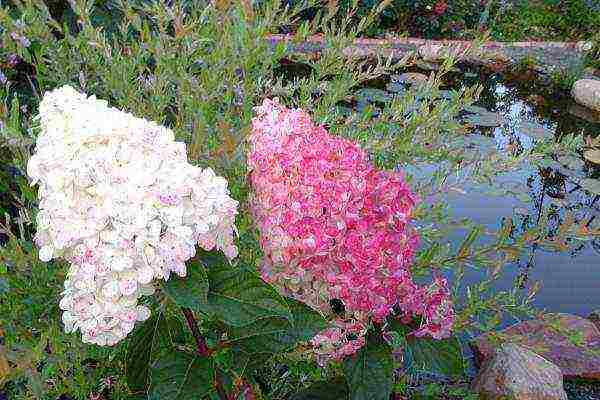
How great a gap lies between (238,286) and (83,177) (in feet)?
0.82

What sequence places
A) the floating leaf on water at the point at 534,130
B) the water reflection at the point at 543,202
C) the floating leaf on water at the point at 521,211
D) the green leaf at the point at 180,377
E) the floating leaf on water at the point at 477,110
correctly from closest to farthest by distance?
the green leaf at the point at 180,377 → the water reflection at the point at 543,202 → the floating leaf on water at the point at 521,211 → the floating leaf on water at the point at 534,130 → the floating leaf on water at the point at 477,110

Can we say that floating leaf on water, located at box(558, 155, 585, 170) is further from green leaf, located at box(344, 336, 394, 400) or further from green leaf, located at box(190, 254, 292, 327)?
green leaf, located at box(190, 254, 292, 327)

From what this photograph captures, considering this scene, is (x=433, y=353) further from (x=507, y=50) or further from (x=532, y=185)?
(x=507, y=50)

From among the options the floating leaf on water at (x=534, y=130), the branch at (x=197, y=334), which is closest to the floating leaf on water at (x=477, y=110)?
the floating leaf on water at (x=534, y=130)

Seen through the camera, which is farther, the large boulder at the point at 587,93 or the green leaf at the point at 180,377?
the large boulder at the point at 587,93

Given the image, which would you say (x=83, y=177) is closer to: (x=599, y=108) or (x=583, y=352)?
(x=583, y=352)

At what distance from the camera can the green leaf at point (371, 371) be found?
114 cm

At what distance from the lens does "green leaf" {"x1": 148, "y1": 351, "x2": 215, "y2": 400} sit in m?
1.05

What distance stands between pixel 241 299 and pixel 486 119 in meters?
4.41

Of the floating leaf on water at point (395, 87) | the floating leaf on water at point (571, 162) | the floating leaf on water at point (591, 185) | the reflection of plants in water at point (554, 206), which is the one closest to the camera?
the reflection of plants in water at point (554, 206)

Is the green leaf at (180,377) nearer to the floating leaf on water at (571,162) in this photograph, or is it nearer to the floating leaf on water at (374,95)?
the floating leaf on water at (571,162)

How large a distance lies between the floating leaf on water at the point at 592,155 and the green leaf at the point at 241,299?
3998 millimetres

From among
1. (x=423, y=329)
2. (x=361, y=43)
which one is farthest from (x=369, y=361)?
(x=361, y=43)

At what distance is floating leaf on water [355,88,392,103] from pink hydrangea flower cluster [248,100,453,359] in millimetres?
3892
